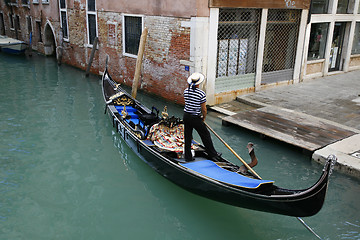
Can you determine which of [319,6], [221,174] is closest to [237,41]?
[319,6]

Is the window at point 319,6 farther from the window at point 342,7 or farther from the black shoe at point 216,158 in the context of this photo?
the black shoe at point 216,158

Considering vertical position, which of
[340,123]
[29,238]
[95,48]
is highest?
[95,48]

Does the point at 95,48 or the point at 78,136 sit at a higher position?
the point at 95,48

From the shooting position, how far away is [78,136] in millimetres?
5227

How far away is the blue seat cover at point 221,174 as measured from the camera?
9.32 feet

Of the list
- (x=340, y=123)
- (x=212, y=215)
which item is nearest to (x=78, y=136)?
(x=212, y=215)

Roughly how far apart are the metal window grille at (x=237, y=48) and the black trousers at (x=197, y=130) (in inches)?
116

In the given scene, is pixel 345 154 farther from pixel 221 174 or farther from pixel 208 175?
pixel 208 175

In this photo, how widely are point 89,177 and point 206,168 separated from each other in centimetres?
152

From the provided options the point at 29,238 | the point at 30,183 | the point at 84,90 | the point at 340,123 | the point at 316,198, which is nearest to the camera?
the point at 316,198

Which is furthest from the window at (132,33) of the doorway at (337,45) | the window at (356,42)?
the window at (356,42)

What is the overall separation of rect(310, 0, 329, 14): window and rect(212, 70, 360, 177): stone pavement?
5.21ft

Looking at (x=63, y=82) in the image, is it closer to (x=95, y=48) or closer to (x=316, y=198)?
(x=95, y=48)

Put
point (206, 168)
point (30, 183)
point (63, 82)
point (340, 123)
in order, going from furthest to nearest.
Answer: point (63, 82), point (340, 123), point (30, 183), point (206, 168)
